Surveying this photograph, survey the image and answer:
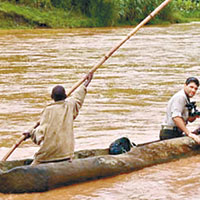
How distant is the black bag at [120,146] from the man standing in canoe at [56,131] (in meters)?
0.87

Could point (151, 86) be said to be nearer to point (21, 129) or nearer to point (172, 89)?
point (172, 89)

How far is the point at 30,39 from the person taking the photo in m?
21.8

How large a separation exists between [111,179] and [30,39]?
16439mm

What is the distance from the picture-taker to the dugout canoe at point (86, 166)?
5.27 metres

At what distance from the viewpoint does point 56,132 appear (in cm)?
542

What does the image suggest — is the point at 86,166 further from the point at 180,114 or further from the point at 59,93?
the point at 180,114

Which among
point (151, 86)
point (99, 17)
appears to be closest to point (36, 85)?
point (151, 86)

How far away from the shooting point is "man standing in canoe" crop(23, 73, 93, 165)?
213 inches

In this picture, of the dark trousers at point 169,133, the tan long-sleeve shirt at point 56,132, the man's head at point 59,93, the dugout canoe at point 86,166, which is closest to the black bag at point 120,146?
the dugout canoe at point 86,166

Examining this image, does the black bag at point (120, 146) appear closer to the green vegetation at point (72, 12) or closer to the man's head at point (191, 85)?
the man's head at point (191, 85)

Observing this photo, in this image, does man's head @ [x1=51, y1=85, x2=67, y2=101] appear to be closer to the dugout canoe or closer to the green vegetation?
the dugout canoe

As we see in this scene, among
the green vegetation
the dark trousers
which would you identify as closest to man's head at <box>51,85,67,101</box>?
the dark trousers

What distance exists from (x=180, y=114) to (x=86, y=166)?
1.45 m

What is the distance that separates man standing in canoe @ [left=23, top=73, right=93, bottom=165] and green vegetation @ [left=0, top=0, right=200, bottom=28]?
70.9 feet
